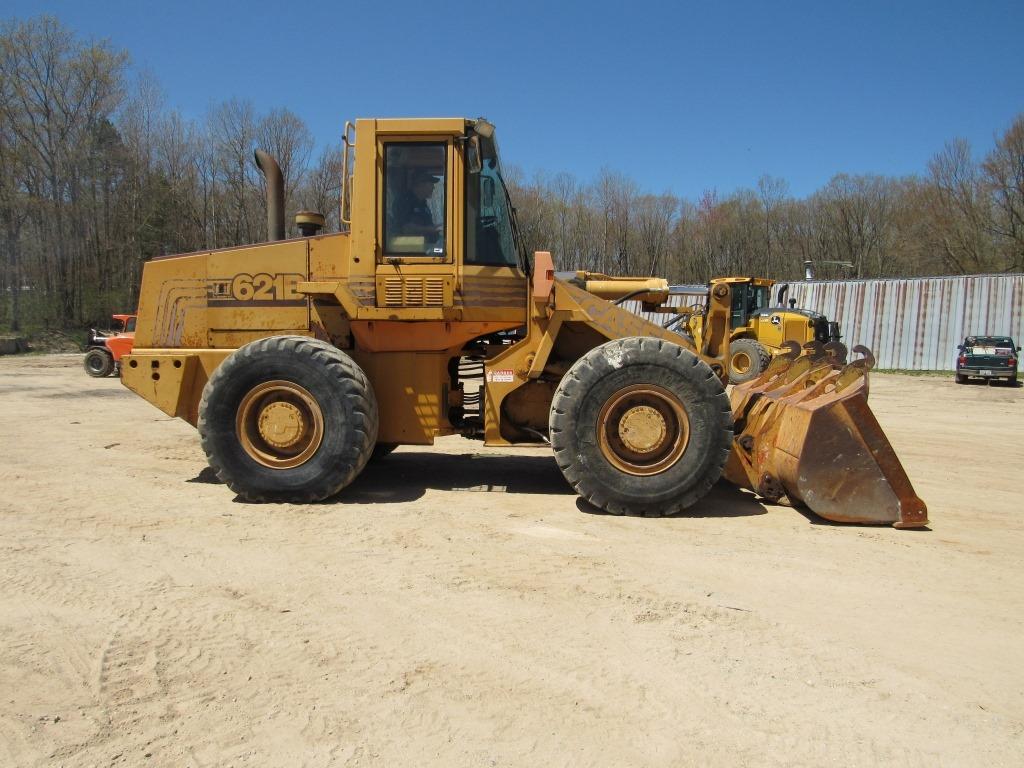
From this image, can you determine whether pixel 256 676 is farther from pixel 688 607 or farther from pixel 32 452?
pixel 32 452

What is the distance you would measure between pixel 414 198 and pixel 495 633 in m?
3.78

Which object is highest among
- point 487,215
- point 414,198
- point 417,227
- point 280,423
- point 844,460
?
point 414,198

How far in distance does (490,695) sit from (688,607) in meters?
1.30

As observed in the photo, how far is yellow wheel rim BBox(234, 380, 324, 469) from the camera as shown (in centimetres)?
575

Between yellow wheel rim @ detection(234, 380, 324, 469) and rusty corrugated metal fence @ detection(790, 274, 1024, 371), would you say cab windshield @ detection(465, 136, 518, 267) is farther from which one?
rusty corrugated metal fence @ detection(790, 274, 1024, 371)

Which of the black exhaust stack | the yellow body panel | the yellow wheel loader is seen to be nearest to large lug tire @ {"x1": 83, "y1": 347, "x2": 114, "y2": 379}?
the yellow body panel

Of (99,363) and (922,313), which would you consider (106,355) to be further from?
(922,313)

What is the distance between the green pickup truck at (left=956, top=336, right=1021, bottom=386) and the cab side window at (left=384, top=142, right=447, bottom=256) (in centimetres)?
2034

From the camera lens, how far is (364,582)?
13.2ft

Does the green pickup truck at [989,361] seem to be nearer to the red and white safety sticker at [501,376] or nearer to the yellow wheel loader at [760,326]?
the yellow wheel loader at [760,326]

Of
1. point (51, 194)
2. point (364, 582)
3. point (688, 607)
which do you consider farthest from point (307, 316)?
point (51, 194)

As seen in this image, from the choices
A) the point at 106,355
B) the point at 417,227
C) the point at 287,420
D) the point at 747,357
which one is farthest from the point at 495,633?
the point at 106,355

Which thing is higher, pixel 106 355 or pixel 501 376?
pixel 501 376

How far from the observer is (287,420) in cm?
577
